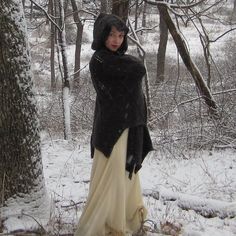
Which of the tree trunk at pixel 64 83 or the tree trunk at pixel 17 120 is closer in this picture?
the tree trunk at pixel 17 120

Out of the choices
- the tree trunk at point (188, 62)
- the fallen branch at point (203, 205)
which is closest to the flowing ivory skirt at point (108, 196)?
the fallen branch at point (203, 205)

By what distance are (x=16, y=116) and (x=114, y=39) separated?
1.06 meters

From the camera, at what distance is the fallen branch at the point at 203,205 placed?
4543mm

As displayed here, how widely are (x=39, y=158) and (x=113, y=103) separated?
100 cm

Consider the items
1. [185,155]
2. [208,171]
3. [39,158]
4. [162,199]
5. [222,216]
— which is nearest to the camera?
[39,158]

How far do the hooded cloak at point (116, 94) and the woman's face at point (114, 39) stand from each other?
26 mm

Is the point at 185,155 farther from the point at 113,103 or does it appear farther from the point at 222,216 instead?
the point at 113,103

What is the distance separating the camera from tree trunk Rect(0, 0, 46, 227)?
11.9ft

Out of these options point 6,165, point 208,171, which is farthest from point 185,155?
point 6,165

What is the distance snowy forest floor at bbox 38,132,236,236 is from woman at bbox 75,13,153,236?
533mm

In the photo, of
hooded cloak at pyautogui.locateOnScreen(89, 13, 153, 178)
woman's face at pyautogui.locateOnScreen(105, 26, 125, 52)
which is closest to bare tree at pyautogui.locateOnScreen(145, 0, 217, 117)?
hooded cloak at pyautogui.locateOnScreen(89, 13, 153, 178)

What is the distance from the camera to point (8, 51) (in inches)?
142

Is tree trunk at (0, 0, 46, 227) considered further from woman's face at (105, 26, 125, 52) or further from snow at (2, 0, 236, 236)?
woman's face at (105, 26, 125, 52)

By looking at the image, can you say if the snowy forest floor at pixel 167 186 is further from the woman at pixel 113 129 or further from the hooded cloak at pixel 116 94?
the hooded cloak at pixel 116 94
